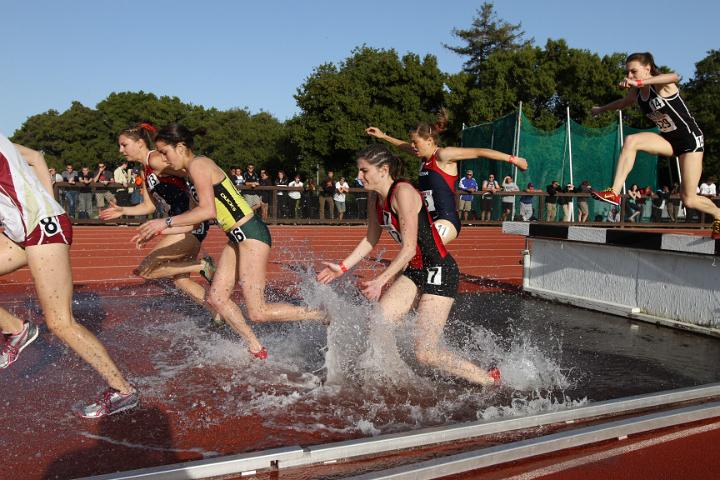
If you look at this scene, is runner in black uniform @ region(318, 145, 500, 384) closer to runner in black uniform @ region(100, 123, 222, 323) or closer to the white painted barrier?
runner in black uniform @ region(100, 123, 222, 323)

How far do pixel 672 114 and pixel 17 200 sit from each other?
5381 mm

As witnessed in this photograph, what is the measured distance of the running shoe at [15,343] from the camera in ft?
14.5

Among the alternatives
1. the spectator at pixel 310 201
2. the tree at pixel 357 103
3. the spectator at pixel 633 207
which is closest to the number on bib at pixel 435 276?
the spectator at pixel 310 201

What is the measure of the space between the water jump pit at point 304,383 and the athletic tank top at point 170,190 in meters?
1.28

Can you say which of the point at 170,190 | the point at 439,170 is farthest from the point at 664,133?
the point at 170,190

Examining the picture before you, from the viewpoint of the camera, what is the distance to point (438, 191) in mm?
6062

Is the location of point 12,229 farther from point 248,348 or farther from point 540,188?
point 540,188

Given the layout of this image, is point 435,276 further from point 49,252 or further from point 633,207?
point 633,207

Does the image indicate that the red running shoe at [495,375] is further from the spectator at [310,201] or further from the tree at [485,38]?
the tree at [485,38]

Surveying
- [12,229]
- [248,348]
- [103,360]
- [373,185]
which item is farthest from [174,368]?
[373,185]

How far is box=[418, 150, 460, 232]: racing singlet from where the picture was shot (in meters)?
6.04

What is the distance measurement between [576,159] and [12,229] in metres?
22.8

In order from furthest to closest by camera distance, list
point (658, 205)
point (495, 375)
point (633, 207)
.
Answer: point (658, 205) → point (633, 207) → point (495, 375)

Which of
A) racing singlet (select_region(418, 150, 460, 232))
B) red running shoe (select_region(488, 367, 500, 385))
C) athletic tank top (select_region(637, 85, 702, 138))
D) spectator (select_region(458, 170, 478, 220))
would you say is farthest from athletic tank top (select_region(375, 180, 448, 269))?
spectator (select_region(458, 170, 478, 220))
